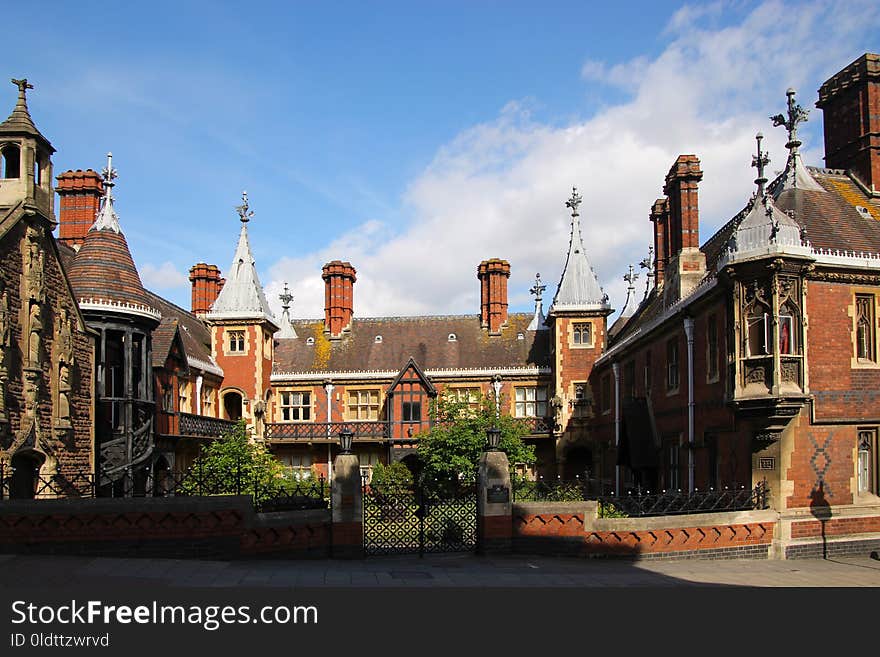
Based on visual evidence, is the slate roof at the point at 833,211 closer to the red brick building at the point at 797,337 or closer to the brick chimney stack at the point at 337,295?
the red brick building at the point at 797,337

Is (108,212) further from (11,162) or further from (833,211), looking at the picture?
(833,211)

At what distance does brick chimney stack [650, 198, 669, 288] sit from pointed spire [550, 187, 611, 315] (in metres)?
6.71

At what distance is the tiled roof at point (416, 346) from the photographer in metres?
41.0

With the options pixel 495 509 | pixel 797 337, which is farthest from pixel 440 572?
pixel 797 337

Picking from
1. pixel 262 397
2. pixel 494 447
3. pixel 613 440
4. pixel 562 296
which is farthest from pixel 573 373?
pixel 494 447

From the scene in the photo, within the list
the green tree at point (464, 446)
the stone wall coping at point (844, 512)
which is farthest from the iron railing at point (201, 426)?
the stone wall coping at point (844, 512)

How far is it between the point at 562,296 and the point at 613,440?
350 inches

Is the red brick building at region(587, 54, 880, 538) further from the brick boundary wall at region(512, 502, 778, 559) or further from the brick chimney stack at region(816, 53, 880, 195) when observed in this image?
the brick boundary wall at region(512, 502, 778, 559)

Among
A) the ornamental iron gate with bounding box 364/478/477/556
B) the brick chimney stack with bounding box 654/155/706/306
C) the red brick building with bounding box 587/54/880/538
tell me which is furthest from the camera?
the brick chimney stack with bounding box 654/155/706/306

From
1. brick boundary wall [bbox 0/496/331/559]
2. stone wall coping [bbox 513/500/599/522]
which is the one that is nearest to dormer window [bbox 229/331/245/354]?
brick boundary wall [bbox 0/496/331/559]

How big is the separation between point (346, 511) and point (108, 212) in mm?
15784

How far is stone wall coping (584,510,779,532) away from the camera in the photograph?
17516 mm

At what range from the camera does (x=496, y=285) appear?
42.1 meters

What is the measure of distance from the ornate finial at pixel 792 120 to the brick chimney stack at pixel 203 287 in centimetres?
3030
